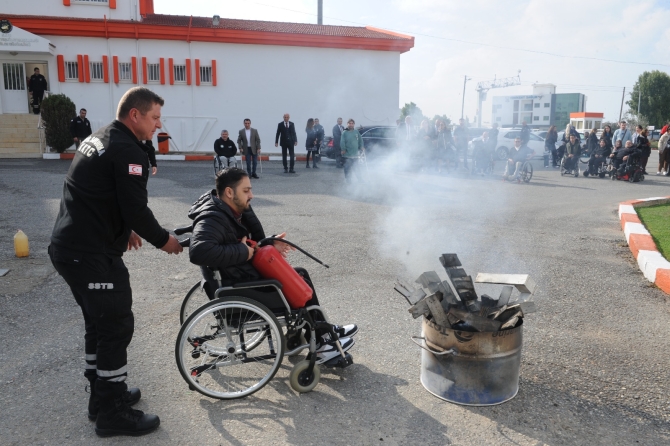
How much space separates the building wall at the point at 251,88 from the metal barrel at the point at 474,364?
812 inches

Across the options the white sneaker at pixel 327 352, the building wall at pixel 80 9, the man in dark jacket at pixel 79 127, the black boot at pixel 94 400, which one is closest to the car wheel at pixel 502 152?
the man in dark jacket at pixel 79 127

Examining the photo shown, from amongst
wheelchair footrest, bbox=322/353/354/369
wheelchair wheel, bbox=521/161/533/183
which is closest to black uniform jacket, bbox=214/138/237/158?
wheelchair wheel, bbox=521/161/533/183

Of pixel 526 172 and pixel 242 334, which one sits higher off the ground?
pixel 526 172

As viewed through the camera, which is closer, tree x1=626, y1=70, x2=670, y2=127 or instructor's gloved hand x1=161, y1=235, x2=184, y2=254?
instructor's gloved hand x1=161, y1=235, x2=184, y2=254

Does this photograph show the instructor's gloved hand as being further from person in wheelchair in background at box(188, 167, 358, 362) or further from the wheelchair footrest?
the wheelchair footrest

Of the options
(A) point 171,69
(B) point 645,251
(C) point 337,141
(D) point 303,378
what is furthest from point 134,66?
(D) point 303,378

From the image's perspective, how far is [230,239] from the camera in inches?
138

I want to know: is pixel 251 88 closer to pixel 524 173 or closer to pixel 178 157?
pixel 178 157

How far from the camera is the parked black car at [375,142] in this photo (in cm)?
1845

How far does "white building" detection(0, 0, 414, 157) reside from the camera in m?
21.1

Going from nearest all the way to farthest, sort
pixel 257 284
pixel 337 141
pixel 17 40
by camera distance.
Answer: pixel 257 284 < pixel 337 141 < pixel 17 40

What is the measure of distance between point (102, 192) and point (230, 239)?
86 cm

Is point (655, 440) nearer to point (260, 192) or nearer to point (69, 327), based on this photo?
point (69, 327)

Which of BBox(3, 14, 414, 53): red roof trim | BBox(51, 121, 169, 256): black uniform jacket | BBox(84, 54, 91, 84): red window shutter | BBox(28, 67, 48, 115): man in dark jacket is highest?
BBox(3, 14, 414, 53): red roof trim
